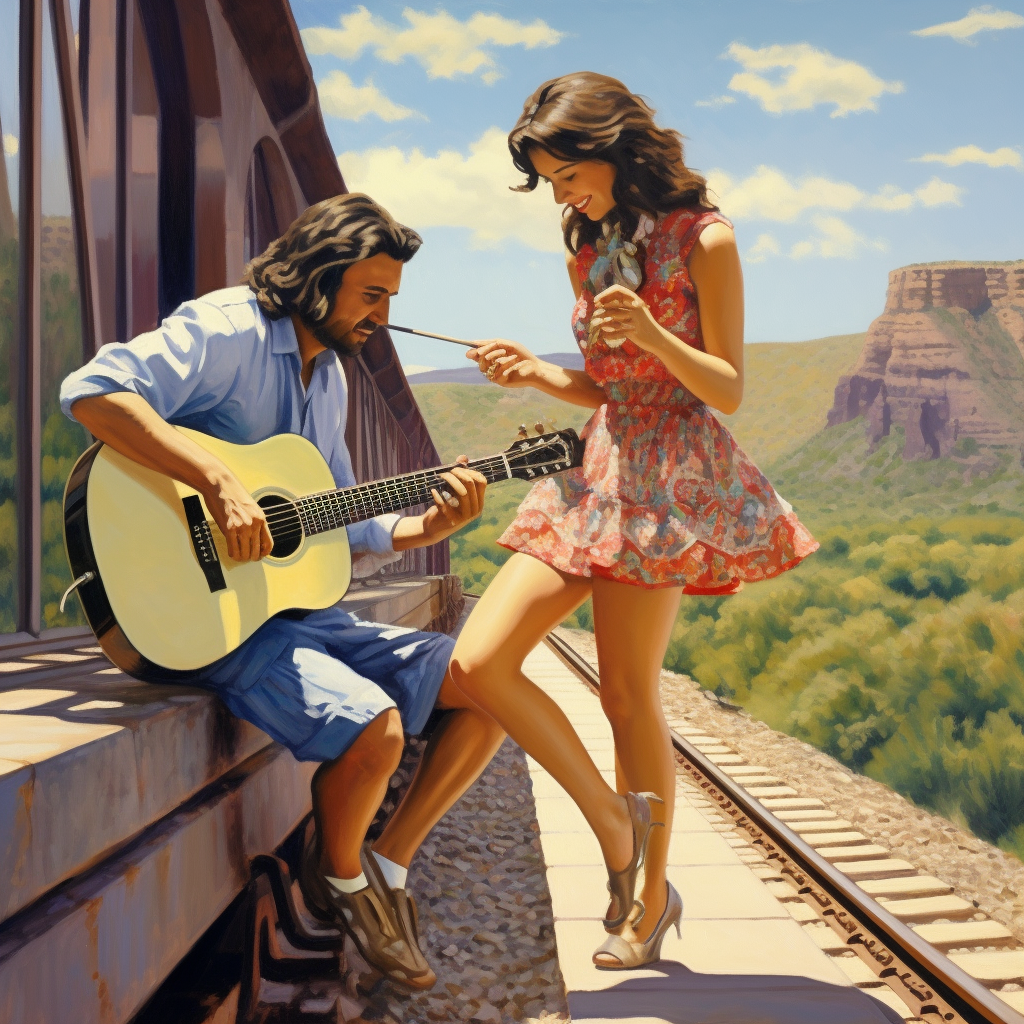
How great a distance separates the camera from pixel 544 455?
285cm

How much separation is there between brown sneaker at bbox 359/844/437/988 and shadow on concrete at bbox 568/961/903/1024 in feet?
1.45

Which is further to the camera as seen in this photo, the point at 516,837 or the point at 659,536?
the point at 516,837

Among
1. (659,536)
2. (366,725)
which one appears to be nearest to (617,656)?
(659,536)

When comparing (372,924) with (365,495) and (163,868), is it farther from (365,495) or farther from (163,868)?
(365,495)

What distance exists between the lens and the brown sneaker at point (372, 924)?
8.08 ft

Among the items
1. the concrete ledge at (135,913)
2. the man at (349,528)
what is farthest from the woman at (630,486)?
the concrete ledge at (135,913)

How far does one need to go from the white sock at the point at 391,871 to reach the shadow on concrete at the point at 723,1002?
0.59 m

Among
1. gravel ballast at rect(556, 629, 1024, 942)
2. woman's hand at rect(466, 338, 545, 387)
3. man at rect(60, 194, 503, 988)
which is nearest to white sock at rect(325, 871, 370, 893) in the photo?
man at rect(60, 194, 503, 988)

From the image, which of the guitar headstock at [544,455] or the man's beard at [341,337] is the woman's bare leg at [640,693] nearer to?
the guitar headstock at [544,455]

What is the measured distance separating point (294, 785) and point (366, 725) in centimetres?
89

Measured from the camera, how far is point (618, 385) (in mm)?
2762

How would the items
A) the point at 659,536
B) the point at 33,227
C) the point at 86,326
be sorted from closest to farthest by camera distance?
the point at 659,536
the point at 33,227
the point at 86,326

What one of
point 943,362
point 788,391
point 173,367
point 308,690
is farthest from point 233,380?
point 788,391

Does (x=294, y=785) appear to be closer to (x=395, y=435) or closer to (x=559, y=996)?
(x=559, y=996)
